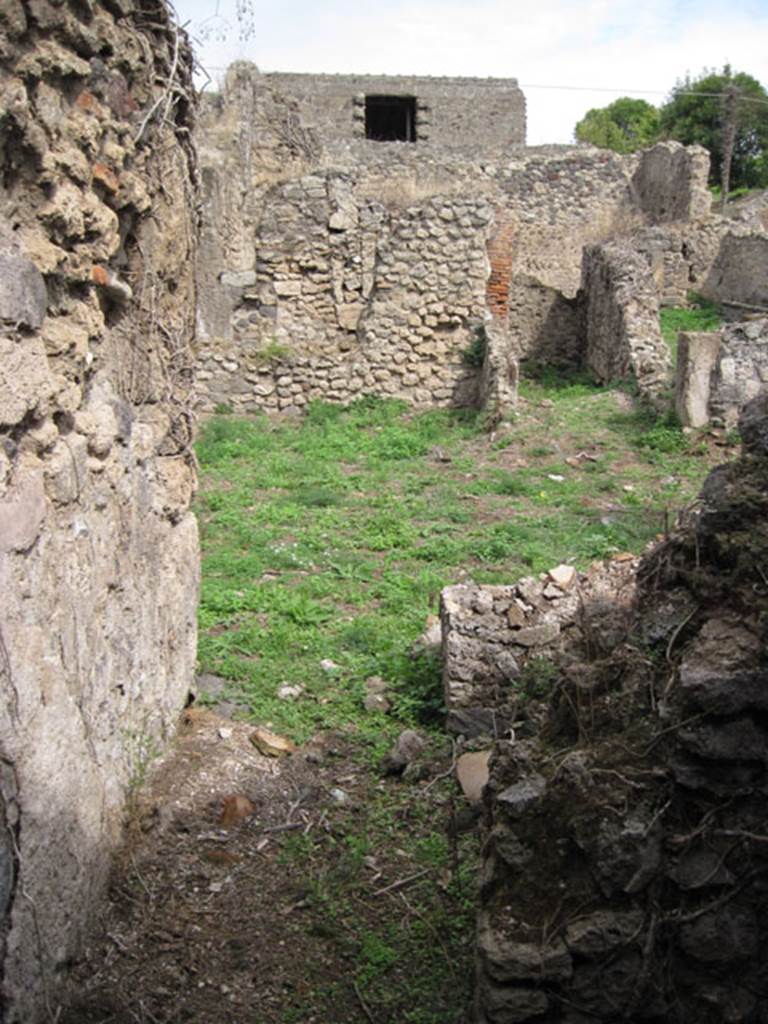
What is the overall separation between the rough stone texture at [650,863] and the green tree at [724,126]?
32710 millimetres

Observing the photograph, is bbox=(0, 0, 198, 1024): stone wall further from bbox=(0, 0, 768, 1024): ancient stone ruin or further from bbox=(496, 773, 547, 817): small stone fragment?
bbox=(496, 773, 547, 817): small stone fragment

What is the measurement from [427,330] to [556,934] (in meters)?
9.99

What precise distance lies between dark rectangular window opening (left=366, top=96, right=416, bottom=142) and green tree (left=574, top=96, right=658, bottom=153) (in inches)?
354

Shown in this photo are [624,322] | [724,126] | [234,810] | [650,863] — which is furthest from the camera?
[724,126]

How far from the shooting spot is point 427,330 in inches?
469

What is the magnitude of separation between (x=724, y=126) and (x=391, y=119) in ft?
37.0

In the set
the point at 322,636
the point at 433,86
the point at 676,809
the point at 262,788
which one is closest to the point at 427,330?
the point at 322,636

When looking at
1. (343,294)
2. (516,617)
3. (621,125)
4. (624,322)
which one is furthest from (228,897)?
(621,125)

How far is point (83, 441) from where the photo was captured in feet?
10.8

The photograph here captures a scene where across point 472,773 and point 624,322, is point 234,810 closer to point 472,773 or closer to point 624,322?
point 472,773

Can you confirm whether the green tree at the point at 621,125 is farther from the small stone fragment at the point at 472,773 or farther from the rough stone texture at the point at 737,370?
the small stone fragment at the point at 472,773

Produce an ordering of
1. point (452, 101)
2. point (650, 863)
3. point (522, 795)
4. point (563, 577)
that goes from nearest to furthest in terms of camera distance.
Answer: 1. point (650, 863)
2. point (522, 795)
3. point (563, 577)
4. point (452, 101)

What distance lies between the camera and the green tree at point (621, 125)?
115ft

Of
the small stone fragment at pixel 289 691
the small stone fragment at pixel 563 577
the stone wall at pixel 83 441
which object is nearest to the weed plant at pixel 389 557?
the small stone fragment at pixel 289 691
